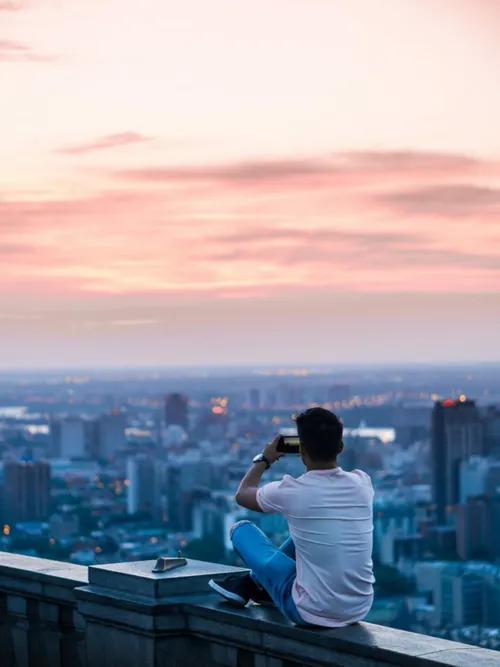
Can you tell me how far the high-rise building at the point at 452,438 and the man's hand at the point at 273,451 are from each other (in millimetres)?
69142

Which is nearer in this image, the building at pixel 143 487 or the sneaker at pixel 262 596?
the sneaker at pixel 262 596

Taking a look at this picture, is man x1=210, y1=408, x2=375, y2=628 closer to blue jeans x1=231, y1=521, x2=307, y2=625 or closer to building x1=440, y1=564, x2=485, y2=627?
blue jeans x1=231, y1=521, x2=307, y2=625

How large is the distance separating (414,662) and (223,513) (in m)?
60.6

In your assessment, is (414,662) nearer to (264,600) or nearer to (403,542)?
(264,600)

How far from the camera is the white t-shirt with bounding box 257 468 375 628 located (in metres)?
4.80

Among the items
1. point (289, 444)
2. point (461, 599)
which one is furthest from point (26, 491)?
point (289, 444)

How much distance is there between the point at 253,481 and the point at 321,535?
1.20ft

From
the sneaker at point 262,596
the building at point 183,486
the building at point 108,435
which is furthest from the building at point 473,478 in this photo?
the sneaker at point 262,596

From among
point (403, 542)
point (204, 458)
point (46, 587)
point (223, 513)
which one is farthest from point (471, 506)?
point (46, 587)

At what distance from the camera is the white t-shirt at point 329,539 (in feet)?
15.8

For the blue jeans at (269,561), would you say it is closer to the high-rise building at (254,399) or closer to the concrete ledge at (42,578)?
the concrete ledge at (42,578)

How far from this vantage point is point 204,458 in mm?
84188

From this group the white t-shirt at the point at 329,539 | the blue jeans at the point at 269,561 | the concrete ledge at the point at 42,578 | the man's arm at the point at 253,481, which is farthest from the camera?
the concrete ledge at the point at 42,578

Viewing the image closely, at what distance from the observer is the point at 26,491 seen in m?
70.6
